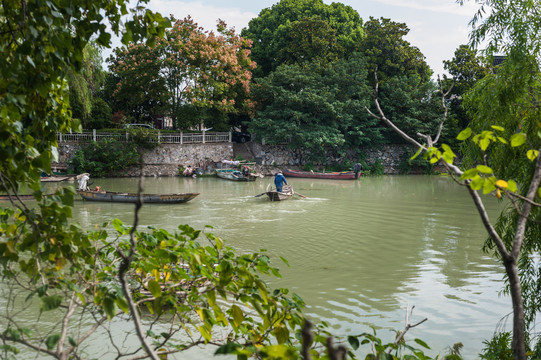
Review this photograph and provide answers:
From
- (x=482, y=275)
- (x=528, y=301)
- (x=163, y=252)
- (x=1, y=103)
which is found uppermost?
(x=1, y=103)

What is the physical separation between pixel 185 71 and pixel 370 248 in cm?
1915

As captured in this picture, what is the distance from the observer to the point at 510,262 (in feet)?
6.91

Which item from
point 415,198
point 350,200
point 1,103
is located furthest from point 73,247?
point 415,198

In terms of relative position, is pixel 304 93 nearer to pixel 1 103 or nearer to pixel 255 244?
pixel 255 244

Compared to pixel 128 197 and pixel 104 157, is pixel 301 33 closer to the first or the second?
pixel 104 157

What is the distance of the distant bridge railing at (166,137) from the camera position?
26.3 m

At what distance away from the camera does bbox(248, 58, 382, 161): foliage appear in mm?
28047

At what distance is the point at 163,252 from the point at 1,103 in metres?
1.07

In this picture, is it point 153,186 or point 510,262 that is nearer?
point 510,262

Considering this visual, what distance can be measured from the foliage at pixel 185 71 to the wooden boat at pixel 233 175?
3.68 m

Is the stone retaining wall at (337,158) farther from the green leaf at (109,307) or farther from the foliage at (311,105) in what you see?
the green leaf at (109,307)

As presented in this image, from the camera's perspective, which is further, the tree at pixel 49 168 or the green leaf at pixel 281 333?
the green leaf at pixel 281 333

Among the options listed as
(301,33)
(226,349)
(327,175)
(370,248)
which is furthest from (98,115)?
(226,349)

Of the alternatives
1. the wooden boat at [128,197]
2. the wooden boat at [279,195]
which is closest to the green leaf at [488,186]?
the wooden boat at [128,197]
